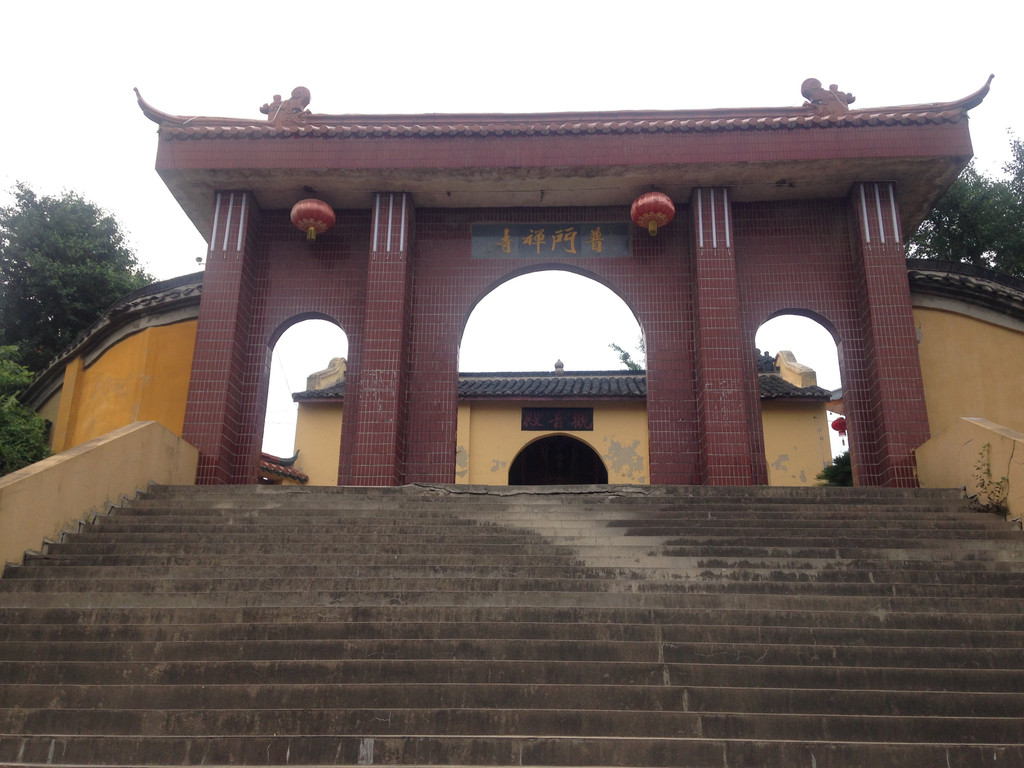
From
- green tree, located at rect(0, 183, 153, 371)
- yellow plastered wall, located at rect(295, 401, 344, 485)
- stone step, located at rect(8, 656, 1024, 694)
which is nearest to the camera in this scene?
stone step, located at rect(8, 656, 1024, 694)

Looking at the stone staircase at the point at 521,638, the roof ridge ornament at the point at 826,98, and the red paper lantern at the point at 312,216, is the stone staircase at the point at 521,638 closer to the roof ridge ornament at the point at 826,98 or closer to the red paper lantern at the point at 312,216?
the red paper lantern at the point at 312,216

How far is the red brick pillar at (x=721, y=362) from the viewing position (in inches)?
346

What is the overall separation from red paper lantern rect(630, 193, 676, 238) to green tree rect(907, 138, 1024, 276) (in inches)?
288

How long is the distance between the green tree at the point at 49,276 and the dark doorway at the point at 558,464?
7.44 m

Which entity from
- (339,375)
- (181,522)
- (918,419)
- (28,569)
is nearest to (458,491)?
(181,522)

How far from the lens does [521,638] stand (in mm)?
4848

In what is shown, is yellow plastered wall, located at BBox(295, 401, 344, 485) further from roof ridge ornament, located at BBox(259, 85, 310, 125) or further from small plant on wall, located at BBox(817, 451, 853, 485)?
small plant on wall, located at BBox(817, 451, 853, 485)

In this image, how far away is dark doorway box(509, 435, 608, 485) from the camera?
51.5ft

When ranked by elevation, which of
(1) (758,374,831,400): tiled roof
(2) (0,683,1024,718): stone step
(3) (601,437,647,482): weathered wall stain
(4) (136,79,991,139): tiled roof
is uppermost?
(4) (136,79,991,139): tiled roof

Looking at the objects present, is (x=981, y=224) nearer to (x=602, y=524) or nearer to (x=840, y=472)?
(x=840, y=472)

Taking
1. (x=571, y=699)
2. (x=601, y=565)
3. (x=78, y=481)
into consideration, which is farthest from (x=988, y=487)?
(x=78, y=481)

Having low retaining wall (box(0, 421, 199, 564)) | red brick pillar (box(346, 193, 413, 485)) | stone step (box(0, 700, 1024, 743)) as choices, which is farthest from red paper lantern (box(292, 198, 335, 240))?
stone step (box(0, 700, 1024, 743))

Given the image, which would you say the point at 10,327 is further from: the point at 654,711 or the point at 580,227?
the point at 654,711

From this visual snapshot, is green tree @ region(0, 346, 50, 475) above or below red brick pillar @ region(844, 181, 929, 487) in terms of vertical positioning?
below
